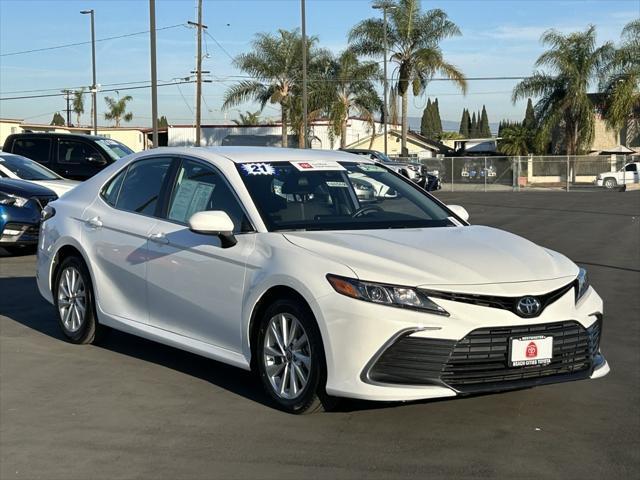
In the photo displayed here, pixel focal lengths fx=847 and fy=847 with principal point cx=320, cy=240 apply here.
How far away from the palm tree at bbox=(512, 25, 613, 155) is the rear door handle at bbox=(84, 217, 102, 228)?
145 feet

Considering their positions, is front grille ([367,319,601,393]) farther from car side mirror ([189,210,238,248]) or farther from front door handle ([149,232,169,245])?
front door handle ([149,232,169,245])

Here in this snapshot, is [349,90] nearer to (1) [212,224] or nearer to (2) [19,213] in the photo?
(2) [19,213]

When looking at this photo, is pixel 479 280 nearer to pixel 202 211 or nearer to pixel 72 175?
pixel 202 211

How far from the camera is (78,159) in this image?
1880 cm

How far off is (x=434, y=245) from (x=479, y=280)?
51 cm

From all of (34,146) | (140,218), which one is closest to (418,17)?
(34,146)

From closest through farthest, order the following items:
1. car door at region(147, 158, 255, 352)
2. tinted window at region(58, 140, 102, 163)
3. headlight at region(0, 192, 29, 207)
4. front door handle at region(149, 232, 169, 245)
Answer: car door at region(147, 158, 255, 352) < front door handle at region(149, 232, 169, 245) < headlight at region(0, 192, 29, 207) < tinted window at region(58, 140, 102, 163)

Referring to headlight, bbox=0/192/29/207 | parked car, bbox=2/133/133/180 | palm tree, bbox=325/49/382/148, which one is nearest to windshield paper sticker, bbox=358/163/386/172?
headlight, bbox=0/192/29/207

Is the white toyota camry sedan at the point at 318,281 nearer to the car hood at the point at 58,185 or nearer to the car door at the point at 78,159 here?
the car hood at the point at 58,185

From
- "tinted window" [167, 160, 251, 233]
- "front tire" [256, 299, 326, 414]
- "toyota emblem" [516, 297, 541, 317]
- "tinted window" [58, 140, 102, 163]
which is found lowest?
"front tire" [256, 299, 326, 414]

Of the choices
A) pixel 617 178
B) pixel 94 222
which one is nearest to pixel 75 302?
pixel 94 222

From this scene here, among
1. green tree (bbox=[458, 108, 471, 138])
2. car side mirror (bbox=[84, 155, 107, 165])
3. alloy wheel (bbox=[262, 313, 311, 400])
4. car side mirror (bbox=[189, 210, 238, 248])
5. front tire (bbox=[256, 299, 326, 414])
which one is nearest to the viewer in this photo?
front tire (bbox=[256, 299, 326, 414])

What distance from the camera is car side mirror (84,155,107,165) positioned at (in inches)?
731

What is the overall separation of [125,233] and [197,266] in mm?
981
